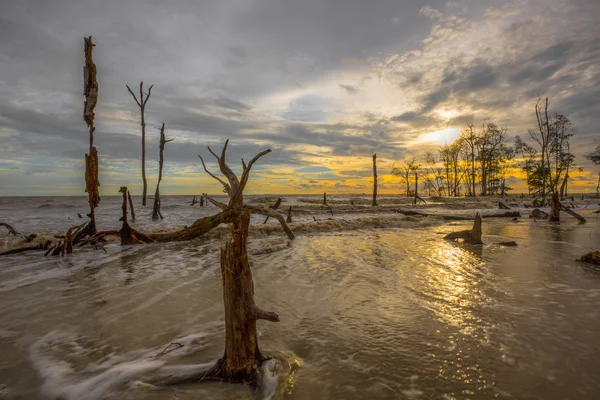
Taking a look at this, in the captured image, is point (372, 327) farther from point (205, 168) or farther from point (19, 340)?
point (19, 340)

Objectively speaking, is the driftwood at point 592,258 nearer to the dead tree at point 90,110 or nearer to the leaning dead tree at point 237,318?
the leaning dead tree at point 237,318

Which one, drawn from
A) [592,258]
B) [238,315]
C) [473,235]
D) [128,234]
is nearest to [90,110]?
[128,234]

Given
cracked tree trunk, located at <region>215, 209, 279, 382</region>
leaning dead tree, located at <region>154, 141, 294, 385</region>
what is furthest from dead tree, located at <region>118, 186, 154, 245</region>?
cracked tree trunk, located at <region>215, 209, 279, 382</region>

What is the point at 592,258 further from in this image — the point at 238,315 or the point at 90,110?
the point at 90,110

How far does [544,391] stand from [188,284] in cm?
613

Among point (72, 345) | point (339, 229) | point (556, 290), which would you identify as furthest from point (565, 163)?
point (72, 345)

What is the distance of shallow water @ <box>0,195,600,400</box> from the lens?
9.56 ft

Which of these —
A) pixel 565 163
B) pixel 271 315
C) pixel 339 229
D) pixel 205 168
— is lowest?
pixel 339 229

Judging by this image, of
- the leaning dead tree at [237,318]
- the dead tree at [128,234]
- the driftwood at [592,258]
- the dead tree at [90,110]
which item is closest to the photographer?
the leaning dead tree at [237,318]

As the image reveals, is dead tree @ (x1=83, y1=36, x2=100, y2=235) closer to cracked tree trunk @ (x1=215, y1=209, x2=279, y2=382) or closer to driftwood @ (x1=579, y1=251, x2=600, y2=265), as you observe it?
cracked tree trunk @ (x1=215, y1=209, x2=279, y2=382)

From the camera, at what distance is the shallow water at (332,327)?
2914mm

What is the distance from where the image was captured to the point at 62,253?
9195 mm

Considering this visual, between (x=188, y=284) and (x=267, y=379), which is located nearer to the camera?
(x=267, y=379)

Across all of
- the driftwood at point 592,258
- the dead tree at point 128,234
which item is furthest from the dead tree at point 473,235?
the dead tree at point 128,234
